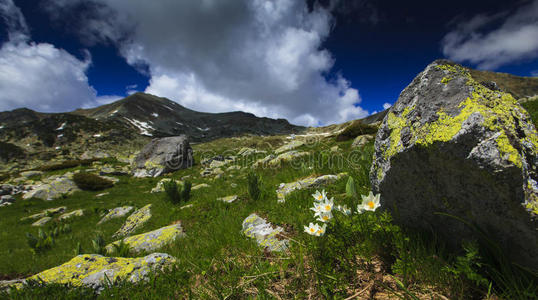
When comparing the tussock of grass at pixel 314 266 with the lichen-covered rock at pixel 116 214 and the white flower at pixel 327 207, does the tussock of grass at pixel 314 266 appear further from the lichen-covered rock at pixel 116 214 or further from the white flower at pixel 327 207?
the lichen-covered rock at pixel 116 214

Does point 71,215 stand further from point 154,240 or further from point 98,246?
point 154,240

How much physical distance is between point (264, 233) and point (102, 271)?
97.3 inches

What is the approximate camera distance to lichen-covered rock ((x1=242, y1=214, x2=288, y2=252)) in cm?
303

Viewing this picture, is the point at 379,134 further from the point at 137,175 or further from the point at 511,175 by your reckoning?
the point at 137,175

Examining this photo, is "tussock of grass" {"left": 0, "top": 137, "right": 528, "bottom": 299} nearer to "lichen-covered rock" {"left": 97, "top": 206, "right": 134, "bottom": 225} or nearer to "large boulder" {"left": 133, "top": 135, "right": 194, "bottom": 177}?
"lichen-covered rock" {"left": 97, "top": 206, "right": 134, "bottom": 225}

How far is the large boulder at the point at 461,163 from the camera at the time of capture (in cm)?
139

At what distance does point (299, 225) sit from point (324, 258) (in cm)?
112

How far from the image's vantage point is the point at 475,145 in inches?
59.9

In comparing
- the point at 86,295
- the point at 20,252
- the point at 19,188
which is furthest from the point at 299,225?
the point at 19,188

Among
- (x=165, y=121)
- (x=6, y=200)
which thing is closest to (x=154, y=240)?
(x=6, y=200)

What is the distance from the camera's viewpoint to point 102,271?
305 centimetres

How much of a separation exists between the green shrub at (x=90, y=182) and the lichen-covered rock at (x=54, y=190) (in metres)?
0.39

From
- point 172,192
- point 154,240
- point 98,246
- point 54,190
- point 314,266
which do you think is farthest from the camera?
point 54,190

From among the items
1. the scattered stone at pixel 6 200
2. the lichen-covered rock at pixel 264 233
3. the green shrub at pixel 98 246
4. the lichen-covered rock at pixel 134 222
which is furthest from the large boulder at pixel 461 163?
the scattered stone at pixel 6 200
